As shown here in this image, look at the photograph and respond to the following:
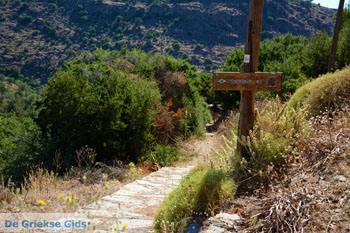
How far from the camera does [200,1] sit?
8525cm

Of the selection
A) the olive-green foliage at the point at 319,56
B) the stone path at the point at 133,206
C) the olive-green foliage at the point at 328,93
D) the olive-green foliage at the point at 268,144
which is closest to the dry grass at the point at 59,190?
the stone path at the point at 133,206

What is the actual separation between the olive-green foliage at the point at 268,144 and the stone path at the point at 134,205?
1.26 metres

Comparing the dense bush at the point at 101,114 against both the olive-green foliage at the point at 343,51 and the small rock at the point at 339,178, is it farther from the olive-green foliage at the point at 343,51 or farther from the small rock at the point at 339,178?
the olive-green foliage at the point at 343,51

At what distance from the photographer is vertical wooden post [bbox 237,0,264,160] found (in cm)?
388

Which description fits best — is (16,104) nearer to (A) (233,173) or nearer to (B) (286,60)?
(B) (286,60)

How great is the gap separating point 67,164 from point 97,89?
2.22 m

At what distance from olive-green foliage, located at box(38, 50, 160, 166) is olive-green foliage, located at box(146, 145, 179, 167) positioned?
273 mm

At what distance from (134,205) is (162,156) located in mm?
3941

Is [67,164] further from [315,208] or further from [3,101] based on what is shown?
[3,101]

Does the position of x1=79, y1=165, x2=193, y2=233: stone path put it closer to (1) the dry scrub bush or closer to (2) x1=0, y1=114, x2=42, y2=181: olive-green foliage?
(1) the dry scrub bush

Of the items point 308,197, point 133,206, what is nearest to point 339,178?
point 308,197

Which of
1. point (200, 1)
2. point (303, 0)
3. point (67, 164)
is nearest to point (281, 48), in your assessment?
point (67, 164)

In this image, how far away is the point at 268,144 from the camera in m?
3.57

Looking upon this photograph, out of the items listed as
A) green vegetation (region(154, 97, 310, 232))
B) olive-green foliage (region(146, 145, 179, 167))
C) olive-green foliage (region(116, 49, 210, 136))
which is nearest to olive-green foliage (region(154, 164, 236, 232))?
green vegetation (region(154, 97, 310, 232))
